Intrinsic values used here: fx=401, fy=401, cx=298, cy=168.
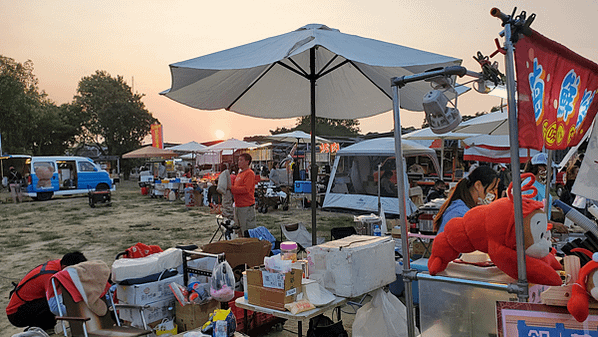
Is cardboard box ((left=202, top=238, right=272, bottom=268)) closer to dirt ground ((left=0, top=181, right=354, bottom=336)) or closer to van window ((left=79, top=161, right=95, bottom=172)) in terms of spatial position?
dirt ground ((left=0, top=181, right=354, bottom=336))

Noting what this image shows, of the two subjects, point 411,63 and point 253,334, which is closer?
point 411,63

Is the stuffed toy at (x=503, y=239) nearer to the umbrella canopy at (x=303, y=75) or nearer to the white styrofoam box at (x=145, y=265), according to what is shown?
the umbrella canopy at (x=303, y=75)

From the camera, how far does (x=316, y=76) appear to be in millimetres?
4828

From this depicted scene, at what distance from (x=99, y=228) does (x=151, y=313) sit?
8471mm

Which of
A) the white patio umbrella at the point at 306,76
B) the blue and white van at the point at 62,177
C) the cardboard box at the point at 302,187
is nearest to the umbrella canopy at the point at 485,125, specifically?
the white patio umbrella at the point at 306,76

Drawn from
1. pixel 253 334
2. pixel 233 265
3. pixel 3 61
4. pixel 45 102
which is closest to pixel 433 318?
pixel 253 334

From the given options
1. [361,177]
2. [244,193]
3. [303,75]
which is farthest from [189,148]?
[303,75]

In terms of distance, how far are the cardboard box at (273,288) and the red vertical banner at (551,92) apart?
1.99 metres

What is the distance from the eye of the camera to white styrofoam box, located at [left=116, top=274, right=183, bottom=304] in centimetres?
392

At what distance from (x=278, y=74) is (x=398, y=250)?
3.13 meters

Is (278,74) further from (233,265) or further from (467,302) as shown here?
(467,302)

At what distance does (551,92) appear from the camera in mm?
2166

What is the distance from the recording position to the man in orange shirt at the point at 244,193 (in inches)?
Result: 276

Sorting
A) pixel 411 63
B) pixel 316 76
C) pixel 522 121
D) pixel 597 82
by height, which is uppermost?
pixel 316 76
